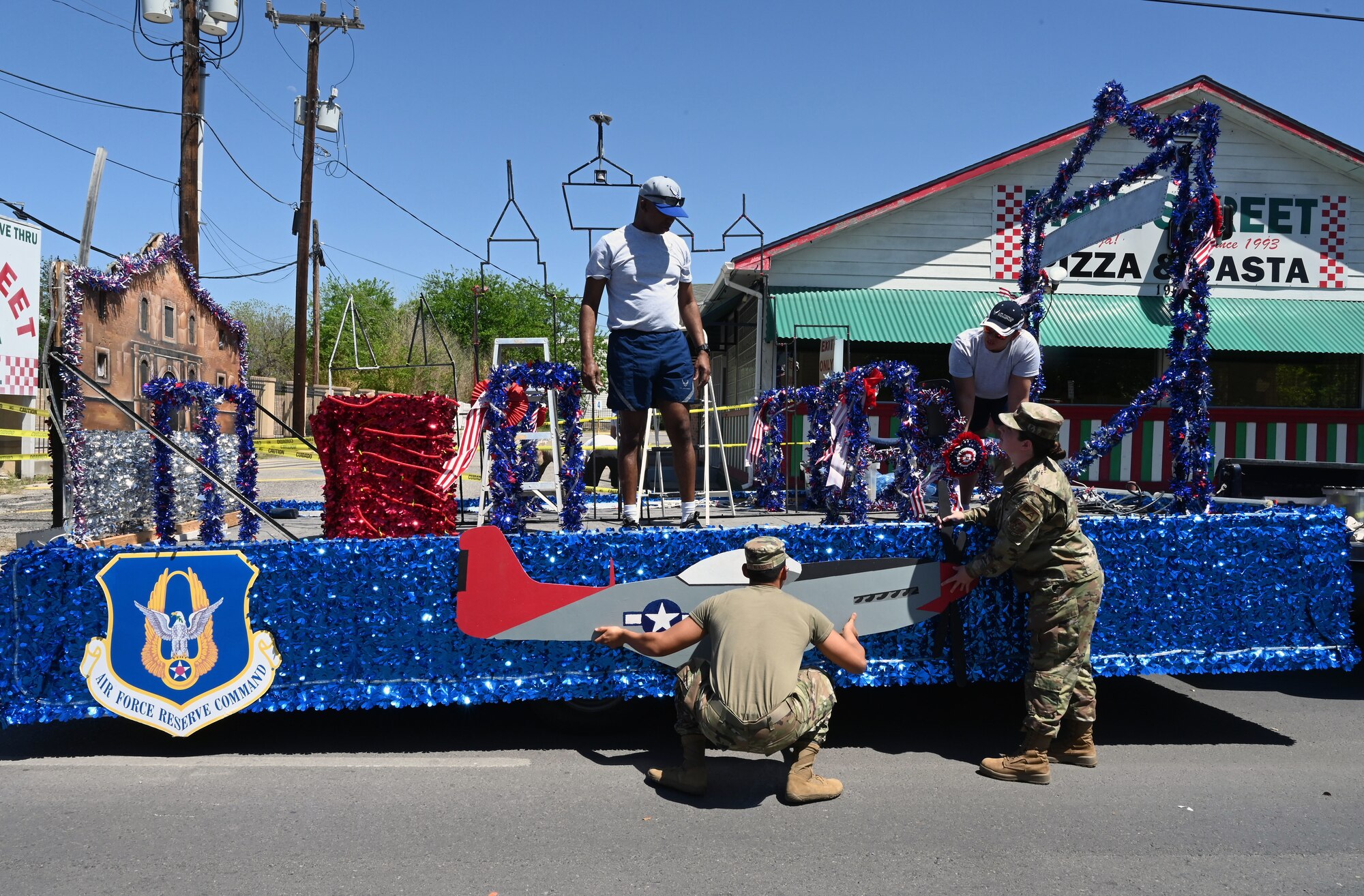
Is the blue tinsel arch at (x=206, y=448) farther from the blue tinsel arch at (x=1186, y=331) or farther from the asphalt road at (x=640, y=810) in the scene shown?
the blue tinsel arch at (x=1186, y=331)

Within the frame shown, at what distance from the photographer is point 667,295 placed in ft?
17.6

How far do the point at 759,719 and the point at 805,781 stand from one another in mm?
341

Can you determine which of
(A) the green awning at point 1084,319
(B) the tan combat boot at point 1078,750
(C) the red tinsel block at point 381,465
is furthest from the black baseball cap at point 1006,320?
(A) the green awning at point 1084,319

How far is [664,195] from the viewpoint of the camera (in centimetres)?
→ 524

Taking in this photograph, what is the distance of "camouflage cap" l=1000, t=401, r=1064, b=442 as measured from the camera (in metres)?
4.25

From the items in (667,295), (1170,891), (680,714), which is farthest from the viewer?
(667,295)

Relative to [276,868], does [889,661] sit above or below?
above

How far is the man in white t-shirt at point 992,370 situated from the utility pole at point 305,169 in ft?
63.9

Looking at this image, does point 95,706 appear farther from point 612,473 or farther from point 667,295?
point 612,473

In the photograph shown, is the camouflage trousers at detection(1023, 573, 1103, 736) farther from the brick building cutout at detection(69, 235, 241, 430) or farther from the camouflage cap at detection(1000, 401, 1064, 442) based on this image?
the brick building cutout at detection(69, 235, 241, 430)

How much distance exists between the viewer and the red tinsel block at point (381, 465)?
189 inches

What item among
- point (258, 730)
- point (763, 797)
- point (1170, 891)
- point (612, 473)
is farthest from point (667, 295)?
point (612, 473)

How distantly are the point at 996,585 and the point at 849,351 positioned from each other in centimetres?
950

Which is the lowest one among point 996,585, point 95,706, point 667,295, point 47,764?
point 47,764
